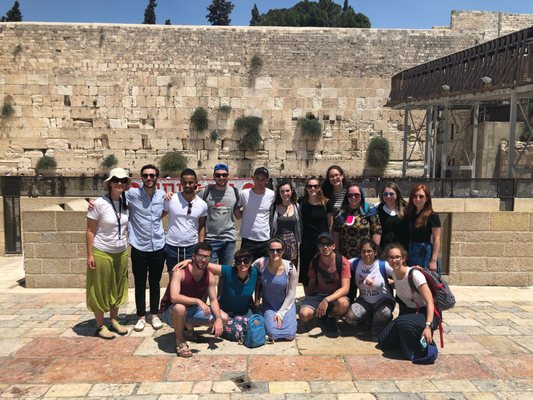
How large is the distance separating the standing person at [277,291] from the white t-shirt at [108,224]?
130 centimetres

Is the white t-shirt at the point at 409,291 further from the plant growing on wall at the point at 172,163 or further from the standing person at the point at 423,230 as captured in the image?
the plant growing on wall at the point at 172,163

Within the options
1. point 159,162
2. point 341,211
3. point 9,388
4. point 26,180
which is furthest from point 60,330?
point 159,162

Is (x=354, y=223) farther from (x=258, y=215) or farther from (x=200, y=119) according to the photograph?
(x=200, y=119)

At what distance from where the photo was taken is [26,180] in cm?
810

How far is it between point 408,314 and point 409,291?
201 millimetres

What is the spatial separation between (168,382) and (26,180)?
21.4 ft

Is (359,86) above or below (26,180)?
above

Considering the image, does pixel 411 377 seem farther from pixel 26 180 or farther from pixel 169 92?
pixel 169 92

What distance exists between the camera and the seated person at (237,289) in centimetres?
389

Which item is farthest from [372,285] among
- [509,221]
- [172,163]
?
[172,163]

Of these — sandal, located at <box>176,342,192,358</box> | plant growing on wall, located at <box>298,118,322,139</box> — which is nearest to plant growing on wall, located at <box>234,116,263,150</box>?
plant growing on wall, located at <box>298,118,322,139</box>

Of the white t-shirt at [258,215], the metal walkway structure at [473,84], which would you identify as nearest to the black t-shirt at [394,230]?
the white t-shirt at [258,215]

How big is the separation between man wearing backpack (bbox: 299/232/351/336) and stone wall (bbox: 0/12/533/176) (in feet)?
44.4

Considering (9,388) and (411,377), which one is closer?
(9,388)
